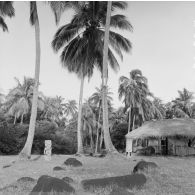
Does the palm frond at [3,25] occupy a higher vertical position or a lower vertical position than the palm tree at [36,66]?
higher

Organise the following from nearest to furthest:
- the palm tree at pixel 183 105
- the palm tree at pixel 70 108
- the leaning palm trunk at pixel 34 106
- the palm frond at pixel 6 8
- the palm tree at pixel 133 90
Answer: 1. the leaning palm trunk at pixel 34 106
2. the palm frond at pixel 6 8
3. the palm tree at pixel 133 90
4. the palm tree at pixel 183 105
5. the palm tree at pixel 70 108

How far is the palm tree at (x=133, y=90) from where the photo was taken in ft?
110

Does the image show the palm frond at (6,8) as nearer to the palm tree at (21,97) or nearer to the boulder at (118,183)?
the boulder at (118,183)

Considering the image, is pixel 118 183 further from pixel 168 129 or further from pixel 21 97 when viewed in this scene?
pixel 21 97

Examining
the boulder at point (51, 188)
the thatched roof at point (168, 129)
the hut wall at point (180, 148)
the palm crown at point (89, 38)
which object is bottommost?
the boulder at point (51, 188)

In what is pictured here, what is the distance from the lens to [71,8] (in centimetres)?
1977

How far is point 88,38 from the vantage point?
799 inches

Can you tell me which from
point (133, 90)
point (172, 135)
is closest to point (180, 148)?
point (172, 135)

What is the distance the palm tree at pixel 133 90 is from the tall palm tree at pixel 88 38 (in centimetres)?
1259

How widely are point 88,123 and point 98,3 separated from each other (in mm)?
25327

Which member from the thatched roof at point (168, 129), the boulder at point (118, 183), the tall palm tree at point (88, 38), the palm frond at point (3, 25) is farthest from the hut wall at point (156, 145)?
the boulder at point (118, 183)

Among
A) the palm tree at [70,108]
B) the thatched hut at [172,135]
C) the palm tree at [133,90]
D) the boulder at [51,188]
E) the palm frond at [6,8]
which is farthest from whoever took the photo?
the palm tree at [70,108]

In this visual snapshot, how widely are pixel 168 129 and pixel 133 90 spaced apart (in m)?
11.3

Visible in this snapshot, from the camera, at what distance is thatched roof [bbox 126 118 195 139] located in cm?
2183
